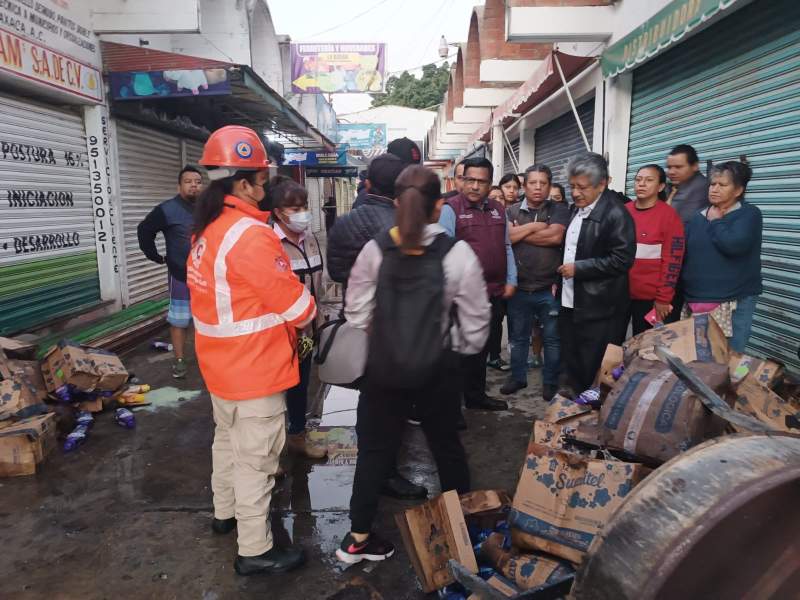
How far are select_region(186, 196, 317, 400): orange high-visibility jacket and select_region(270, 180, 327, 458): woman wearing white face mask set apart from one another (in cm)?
79

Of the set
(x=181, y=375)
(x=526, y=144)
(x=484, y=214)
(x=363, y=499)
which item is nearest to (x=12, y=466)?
(x=181, y=375)

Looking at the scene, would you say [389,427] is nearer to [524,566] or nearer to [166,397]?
[524,566]

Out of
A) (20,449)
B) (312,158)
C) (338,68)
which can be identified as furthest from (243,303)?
(338,68)

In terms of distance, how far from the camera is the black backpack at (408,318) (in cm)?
215

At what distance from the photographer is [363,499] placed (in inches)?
99.1

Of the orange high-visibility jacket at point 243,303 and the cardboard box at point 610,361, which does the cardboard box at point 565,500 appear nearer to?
the orange high-visibility jacket at point 243,303

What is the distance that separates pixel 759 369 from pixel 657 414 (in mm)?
1238

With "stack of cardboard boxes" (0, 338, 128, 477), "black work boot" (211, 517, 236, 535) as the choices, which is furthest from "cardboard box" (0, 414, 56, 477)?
"black work boot" (211, 517, 236, 535)

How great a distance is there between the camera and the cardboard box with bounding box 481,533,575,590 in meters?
2.18

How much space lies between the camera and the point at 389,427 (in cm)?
246

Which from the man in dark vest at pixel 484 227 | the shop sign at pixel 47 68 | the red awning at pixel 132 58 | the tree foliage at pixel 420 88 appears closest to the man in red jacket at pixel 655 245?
the man in dark vest at pixel 484 227

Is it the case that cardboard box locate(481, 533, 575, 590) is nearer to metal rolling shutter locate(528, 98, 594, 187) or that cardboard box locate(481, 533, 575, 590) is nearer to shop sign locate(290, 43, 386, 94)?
metal rolling shutter locate(528, 98, 594, 187)

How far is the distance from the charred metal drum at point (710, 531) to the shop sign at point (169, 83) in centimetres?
696

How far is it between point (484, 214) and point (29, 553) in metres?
3.37
